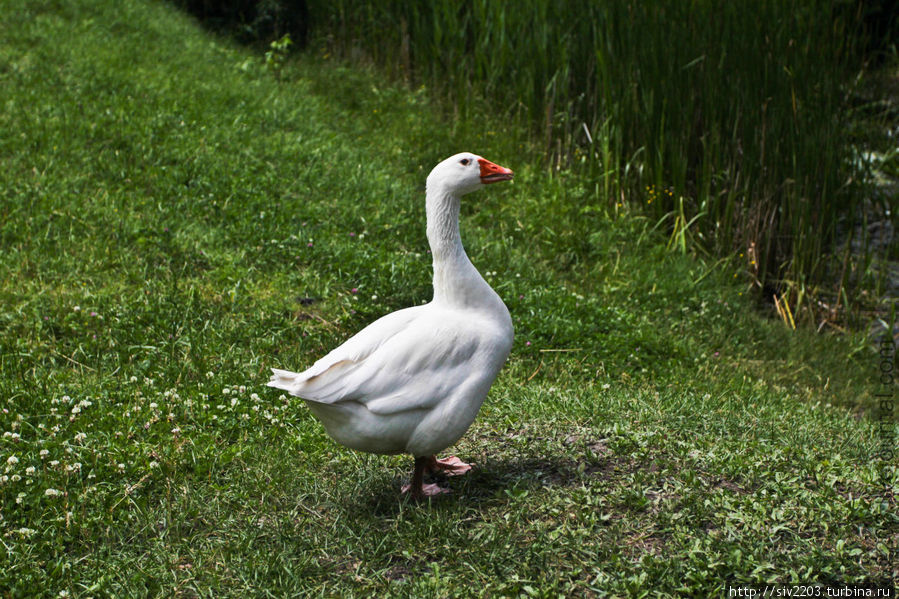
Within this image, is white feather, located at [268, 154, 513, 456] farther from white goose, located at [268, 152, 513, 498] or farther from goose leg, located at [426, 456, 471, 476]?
goose leg, located at [426, 456, 471, 476]

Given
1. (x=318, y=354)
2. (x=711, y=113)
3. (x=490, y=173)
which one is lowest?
(x=318, y=354)

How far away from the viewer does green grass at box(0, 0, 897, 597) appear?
3.27m

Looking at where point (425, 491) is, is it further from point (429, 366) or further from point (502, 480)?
point (429, 366)

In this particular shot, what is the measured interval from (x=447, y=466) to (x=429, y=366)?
0.63m

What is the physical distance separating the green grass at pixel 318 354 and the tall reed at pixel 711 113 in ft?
1.24

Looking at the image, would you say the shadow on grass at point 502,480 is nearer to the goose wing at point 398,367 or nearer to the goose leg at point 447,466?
the goose leg at point 447,466

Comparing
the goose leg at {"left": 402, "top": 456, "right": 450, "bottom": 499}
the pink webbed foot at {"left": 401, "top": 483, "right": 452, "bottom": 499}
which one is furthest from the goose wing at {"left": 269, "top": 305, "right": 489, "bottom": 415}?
the pink webbed foot at {"left": 401, "top": 483, "right": 452, "bottom": 499}

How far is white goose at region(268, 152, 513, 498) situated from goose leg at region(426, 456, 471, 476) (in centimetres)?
15

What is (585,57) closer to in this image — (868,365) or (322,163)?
(322,163)

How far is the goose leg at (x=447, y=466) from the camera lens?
382 cm

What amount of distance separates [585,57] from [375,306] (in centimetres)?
381

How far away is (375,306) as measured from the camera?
5754 mm

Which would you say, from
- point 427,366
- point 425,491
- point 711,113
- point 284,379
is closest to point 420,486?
point 425,491

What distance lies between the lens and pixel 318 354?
531cm
